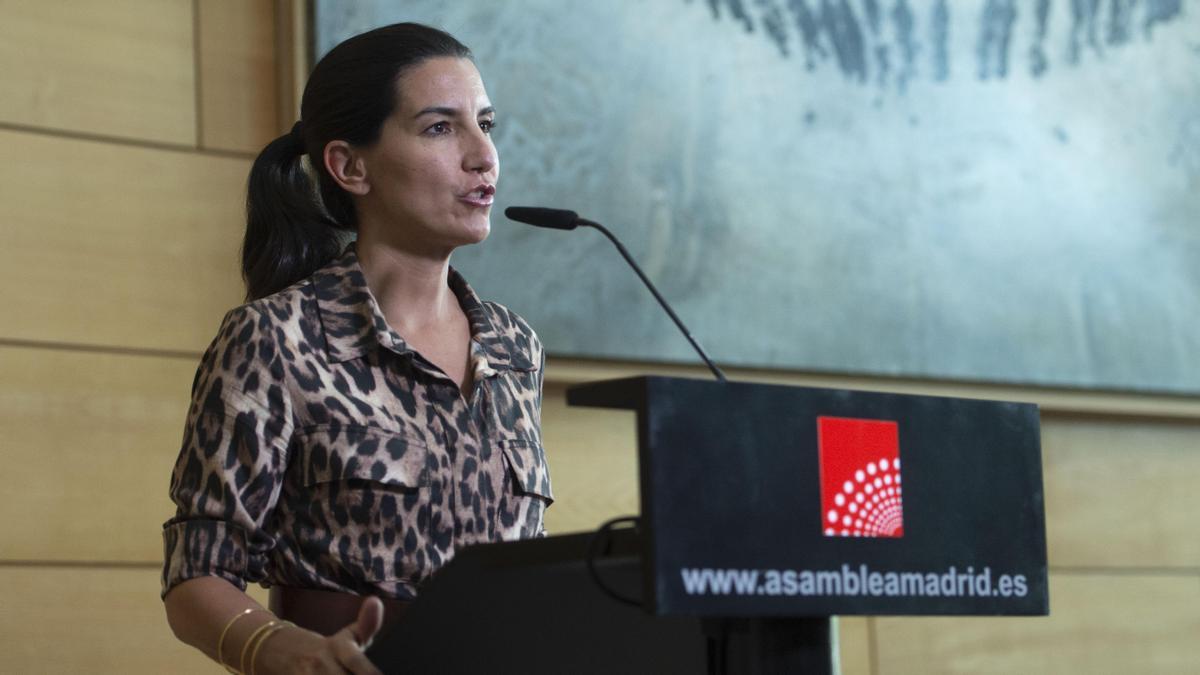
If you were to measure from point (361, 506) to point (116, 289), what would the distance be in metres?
1.26

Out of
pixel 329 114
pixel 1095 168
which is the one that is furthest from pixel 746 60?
pixel 329 114

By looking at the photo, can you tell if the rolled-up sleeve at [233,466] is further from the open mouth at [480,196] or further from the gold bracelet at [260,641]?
the open mouth at [480,196]

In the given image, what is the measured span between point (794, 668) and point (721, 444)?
0.22 meters

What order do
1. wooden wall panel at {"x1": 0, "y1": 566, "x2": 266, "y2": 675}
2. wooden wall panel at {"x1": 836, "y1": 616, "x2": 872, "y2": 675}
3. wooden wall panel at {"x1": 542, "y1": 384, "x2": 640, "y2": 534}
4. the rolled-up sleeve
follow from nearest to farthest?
the rolled-up sleeve < wooden wall panel at {"x1": 0, "y1": 566, "x2": 266, "y2": 675} < wooden wall panel at {"x1": 542, "y1": 384, "x2": 640, "y2": 534} < wooden wall panel at {"x1": 836, "y1": 616, "x2": 872, "y2": 675}

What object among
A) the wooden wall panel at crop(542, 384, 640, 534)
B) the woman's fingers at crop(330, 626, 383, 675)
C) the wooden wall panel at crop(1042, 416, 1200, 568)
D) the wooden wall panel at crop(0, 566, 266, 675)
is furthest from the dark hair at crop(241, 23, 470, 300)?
the wooden wall panel at crop(1042, 416, 1200, 568)

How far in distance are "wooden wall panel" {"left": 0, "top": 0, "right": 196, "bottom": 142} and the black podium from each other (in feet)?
5.79

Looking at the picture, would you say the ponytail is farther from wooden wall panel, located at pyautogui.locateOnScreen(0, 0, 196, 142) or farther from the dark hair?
wooden wall panel, located at pyautogui.locateOnScreen(0, 0, 196, 142)

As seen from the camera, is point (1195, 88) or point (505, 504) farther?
point (1195, 88)

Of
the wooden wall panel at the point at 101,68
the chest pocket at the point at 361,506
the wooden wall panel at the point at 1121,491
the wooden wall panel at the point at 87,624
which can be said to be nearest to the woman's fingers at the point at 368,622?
the chest pocket at the point at 361,506

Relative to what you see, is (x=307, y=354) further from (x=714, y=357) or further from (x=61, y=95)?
(x=714, y=357)

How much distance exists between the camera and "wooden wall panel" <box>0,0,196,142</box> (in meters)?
2.70

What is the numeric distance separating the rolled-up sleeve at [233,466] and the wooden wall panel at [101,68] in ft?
4.01

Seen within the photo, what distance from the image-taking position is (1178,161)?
3.94m

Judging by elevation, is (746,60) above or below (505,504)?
above
